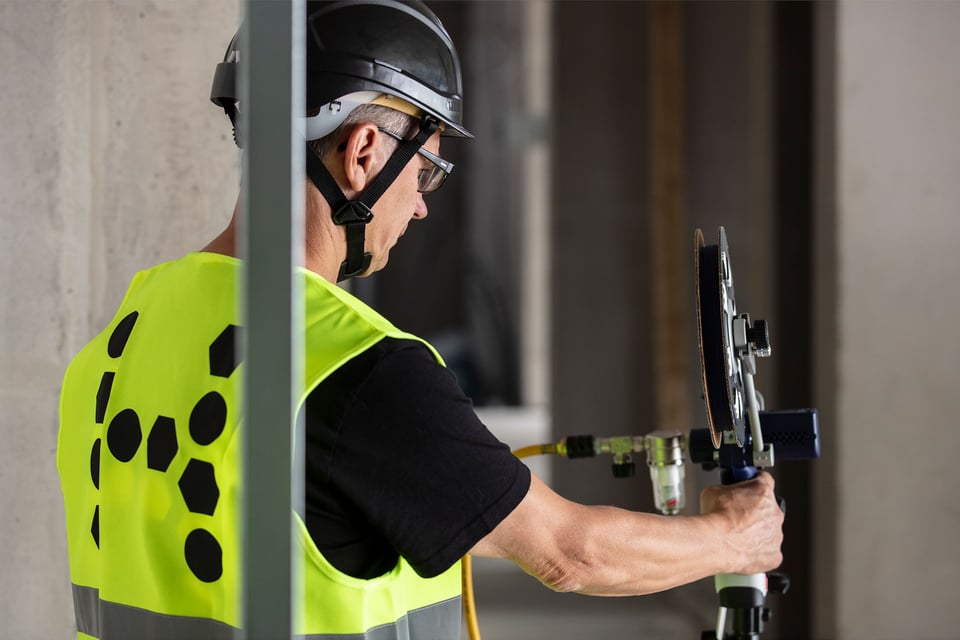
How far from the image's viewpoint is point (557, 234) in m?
5.77

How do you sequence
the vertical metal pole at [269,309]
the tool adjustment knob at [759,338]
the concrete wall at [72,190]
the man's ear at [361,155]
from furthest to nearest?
1. the concrete wall at [72,190]
2. the tool adjustment knob at [759,338]
3. the man's ear at [361,155]
4. the vertical metal pole at [269,309]

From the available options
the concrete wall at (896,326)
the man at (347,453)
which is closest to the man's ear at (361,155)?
the man at (347,453)

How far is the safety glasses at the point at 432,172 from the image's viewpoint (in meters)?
1.64

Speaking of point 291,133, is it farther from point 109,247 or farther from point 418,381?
point 109,247

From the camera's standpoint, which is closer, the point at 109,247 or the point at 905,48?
the point at 109,247

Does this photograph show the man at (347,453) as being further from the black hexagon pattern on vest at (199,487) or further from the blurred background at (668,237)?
the blurred background at (668,237)

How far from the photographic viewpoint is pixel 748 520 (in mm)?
1694

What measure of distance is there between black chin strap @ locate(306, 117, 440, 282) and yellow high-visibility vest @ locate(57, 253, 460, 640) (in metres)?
0.20

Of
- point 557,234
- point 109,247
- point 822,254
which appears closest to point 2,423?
point 109,247

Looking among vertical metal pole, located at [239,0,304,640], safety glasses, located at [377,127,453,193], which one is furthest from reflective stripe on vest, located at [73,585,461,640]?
safety glasses, located at [377,127,453,193]

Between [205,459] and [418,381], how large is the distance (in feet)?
0.94

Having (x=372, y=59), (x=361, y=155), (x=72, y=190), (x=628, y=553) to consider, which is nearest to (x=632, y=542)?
(x=628, y=553)

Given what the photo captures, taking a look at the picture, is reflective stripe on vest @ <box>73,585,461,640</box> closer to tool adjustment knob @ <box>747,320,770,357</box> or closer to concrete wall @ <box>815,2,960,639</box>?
tool adjustment knob @ <box>747,320,770,357</box>

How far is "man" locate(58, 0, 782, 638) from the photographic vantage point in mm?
1251
